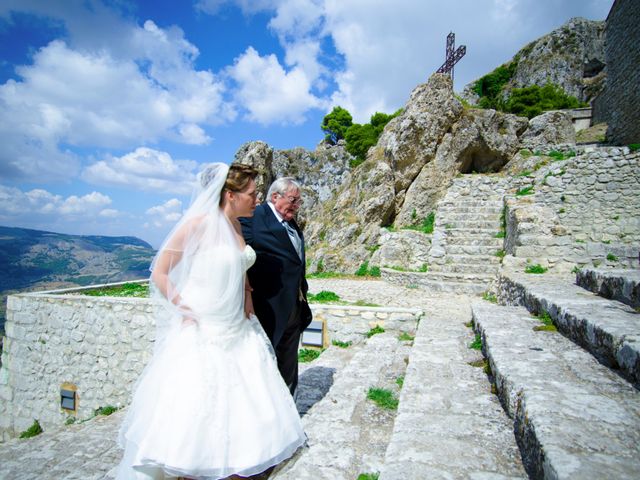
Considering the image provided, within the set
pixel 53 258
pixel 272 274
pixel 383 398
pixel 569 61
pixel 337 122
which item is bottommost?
pixel 53 258

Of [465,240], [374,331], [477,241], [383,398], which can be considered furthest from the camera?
[465,240]

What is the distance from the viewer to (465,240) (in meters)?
11.0

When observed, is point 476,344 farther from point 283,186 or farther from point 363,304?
point 363,304

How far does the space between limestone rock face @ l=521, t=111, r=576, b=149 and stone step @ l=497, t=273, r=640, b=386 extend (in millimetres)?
13381

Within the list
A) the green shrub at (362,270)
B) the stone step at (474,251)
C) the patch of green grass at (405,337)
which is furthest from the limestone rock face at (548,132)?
the patch of green grass at (405,337)

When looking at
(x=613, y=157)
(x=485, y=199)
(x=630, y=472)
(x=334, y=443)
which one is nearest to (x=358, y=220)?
(x=485, y=199)

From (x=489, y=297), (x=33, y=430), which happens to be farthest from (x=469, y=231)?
(x=33, y=430)

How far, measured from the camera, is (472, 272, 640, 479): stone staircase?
1.36m

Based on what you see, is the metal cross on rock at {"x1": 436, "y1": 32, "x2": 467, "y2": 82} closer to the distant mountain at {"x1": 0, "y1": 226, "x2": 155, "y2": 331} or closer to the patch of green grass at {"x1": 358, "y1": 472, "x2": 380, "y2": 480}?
the patch of green grass at {"x1": 358, "y1": 472, "x2": 380, "y2": 480}

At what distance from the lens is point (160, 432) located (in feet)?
6.28

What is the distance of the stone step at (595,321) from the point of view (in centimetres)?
207

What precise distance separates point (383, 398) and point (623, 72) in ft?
62.8

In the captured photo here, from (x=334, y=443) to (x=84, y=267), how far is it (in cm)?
10796

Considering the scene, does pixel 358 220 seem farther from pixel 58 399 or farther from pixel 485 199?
pixel 58 399
